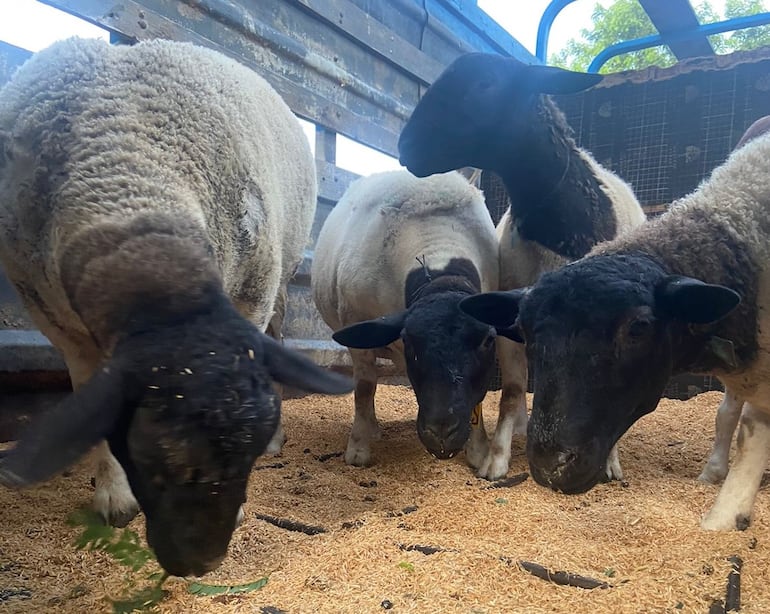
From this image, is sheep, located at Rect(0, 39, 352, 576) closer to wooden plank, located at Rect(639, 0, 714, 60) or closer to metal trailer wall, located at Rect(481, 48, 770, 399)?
metal trailer wall, located at Rect(481, 48, 770, 399)

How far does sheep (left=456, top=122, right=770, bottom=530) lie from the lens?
2359 mm

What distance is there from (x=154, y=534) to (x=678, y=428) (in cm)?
454

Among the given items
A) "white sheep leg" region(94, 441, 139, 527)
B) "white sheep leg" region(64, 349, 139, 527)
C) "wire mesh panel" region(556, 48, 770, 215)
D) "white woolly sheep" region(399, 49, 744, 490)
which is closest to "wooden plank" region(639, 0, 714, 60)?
"wire mesh panel" region(556, 48, 770, 215)

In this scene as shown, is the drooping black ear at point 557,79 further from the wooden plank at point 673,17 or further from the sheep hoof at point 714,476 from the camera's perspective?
the wooden plank at point 673,17

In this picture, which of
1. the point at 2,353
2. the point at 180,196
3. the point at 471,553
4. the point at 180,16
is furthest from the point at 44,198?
the point at 180,16

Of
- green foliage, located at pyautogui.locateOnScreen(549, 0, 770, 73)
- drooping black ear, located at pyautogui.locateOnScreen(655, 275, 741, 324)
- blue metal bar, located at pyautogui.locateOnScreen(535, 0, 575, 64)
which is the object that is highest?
green foliage, located at pyautogui.locateOnScreen(549, 0, 770, 73)

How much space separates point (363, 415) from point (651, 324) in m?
2.44

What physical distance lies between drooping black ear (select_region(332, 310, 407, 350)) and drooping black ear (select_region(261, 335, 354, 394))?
1613mm

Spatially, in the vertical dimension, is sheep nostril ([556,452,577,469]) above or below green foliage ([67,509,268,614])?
above

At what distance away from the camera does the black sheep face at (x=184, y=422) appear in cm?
170

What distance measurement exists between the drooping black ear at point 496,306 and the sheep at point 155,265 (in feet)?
3.24

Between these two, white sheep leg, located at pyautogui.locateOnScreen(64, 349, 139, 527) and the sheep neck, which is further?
the sheep neck

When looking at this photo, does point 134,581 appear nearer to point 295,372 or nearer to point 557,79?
point 295,372

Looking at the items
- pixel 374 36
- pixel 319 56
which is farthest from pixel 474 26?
pixel 319 56
